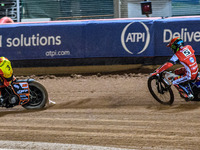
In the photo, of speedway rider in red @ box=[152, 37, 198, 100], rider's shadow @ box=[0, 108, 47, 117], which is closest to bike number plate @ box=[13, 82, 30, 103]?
rider's shadow @ box=[0, 108, 47, 117]

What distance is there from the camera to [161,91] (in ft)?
29.3

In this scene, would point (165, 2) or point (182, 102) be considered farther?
point (165, 2)

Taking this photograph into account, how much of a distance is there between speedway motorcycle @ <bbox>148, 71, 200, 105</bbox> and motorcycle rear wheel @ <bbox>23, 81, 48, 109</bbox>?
254 centimetres

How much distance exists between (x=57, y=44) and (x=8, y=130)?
6.06 meters

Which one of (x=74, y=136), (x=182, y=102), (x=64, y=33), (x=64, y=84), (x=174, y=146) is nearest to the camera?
(x=174, y=146)

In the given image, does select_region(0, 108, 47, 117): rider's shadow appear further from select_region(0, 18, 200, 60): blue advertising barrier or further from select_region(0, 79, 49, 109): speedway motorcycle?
select_region(0, 18, 200, 60): blue advertising barrier

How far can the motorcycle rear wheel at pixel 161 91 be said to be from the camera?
28.8 feet

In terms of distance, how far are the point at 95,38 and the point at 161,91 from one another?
4.10m

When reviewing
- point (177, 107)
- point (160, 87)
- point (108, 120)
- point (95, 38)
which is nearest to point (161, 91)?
point (160, 87)

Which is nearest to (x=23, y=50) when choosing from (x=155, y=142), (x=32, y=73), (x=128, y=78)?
(x=32, y=73)

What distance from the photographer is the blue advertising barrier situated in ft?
39.2

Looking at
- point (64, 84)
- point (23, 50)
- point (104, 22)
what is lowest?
point (64, 84)

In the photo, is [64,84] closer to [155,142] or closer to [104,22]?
[104,22]

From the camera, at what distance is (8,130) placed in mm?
6781
